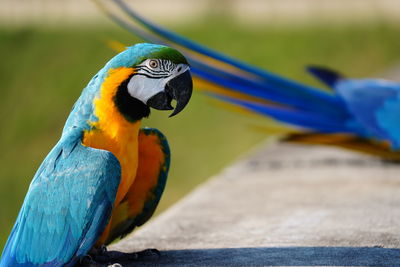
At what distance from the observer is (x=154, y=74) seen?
2123 mm

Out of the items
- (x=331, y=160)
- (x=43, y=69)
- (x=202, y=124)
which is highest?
(x=43, y=69)

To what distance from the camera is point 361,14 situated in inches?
486

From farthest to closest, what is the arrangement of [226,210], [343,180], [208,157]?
1. [208,157]
2. [343,180]
3. [226,210]

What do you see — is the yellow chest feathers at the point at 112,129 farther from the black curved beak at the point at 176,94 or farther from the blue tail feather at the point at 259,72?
the blue tail feather at the point at 259,72

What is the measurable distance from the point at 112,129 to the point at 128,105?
0.28ft

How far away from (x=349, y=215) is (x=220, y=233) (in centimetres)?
58

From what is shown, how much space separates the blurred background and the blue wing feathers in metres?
3.48

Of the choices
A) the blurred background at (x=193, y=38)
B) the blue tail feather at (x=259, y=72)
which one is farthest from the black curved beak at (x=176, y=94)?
the blurred background at (x=193, y=38)

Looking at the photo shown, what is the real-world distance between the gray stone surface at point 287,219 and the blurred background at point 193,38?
2.16 meters

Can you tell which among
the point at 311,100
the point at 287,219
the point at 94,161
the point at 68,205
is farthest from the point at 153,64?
the point at 311,100

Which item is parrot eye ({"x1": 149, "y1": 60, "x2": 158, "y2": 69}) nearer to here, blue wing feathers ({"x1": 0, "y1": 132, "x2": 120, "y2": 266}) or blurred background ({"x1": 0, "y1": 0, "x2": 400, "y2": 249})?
blue wing feathers ({"x1": 0, "y1": 132, "x2": 120, "y2": 266})

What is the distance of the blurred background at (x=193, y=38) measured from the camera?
7.35 metres

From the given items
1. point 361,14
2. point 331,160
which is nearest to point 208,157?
point 331,160

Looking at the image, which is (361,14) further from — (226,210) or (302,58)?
(226,210)
